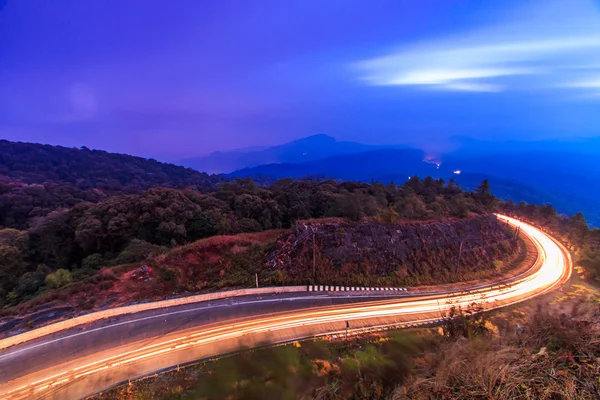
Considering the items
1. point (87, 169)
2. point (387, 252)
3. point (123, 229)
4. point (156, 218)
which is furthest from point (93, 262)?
point (87, 169)

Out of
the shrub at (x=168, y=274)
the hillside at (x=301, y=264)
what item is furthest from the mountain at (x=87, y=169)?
the shrub at (x=168, y=274)

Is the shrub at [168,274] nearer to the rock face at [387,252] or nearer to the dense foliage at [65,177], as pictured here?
the rock face at [387,252]

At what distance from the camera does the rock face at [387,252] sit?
2097cm

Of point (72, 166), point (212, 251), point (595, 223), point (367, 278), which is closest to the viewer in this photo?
point (367, 278)

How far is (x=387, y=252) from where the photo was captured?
73.6ft

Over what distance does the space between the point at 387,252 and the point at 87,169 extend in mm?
120566

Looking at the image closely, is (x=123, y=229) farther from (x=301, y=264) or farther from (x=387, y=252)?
(x=387, y=252)

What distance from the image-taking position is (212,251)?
2197cm

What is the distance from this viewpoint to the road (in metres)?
A: 11.8

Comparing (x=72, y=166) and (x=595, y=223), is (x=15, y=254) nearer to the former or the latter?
(x=72, y=166)

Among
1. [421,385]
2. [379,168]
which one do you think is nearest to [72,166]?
[421,385]

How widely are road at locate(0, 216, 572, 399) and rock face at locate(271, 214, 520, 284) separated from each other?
85.9 inches

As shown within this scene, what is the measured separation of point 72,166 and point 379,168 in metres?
173

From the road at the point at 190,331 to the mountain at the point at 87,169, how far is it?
75865 millimetres
